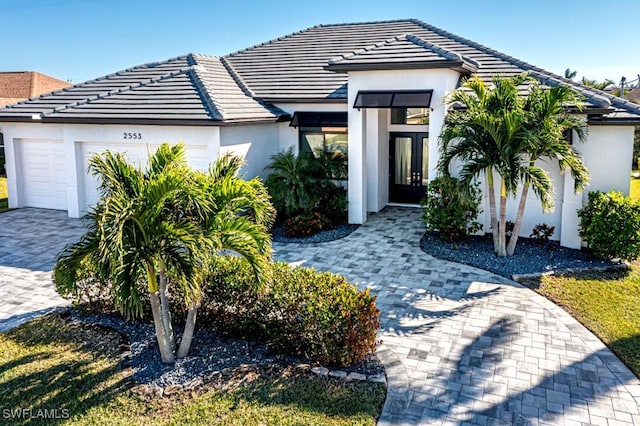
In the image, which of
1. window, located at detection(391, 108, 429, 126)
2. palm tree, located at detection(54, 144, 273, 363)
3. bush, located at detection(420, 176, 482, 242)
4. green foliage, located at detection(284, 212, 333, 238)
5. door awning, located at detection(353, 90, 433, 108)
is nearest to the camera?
palm tree, located at detection(54, 144, 273, 363)

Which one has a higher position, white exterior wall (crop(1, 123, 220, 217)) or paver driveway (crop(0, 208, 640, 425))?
white exterior wall (crop(1, 123, 220, 217))

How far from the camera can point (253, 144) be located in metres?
15.9

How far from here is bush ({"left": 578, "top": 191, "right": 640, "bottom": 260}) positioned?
10.9 meters

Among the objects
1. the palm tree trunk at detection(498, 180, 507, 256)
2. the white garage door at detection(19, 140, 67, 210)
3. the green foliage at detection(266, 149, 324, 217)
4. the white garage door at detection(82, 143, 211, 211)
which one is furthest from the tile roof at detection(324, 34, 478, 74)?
the white garage door at detection(19, 140, 67, 210)

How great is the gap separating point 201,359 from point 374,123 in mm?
11103

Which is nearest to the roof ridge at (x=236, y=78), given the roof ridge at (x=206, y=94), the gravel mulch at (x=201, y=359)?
the roof ridge at (x=206, y=94)

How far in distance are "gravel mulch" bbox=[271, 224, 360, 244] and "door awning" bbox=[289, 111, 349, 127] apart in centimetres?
349

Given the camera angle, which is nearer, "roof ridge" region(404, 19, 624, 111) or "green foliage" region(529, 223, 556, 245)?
"roof ridge" region(404, 19, 624, 111)

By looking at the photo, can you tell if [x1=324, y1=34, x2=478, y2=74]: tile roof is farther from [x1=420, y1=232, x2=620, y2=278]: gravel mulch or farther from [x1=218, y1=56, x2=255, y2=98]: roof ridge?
[x1=420, y1=232, x2=620, y2=278]: gravel mulch

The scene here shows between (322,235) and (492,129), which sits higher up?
(492,129)

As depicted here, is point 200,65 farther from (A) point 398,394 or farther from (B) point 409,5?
(A) point 398,394

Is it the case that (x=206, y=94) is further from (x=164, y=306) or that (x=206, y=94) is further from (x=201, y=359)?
(x=201, y=359)

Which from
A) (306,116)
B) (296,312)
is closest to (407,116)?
(306,116)

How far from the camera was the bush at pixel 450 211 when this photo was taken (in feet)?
42.3
